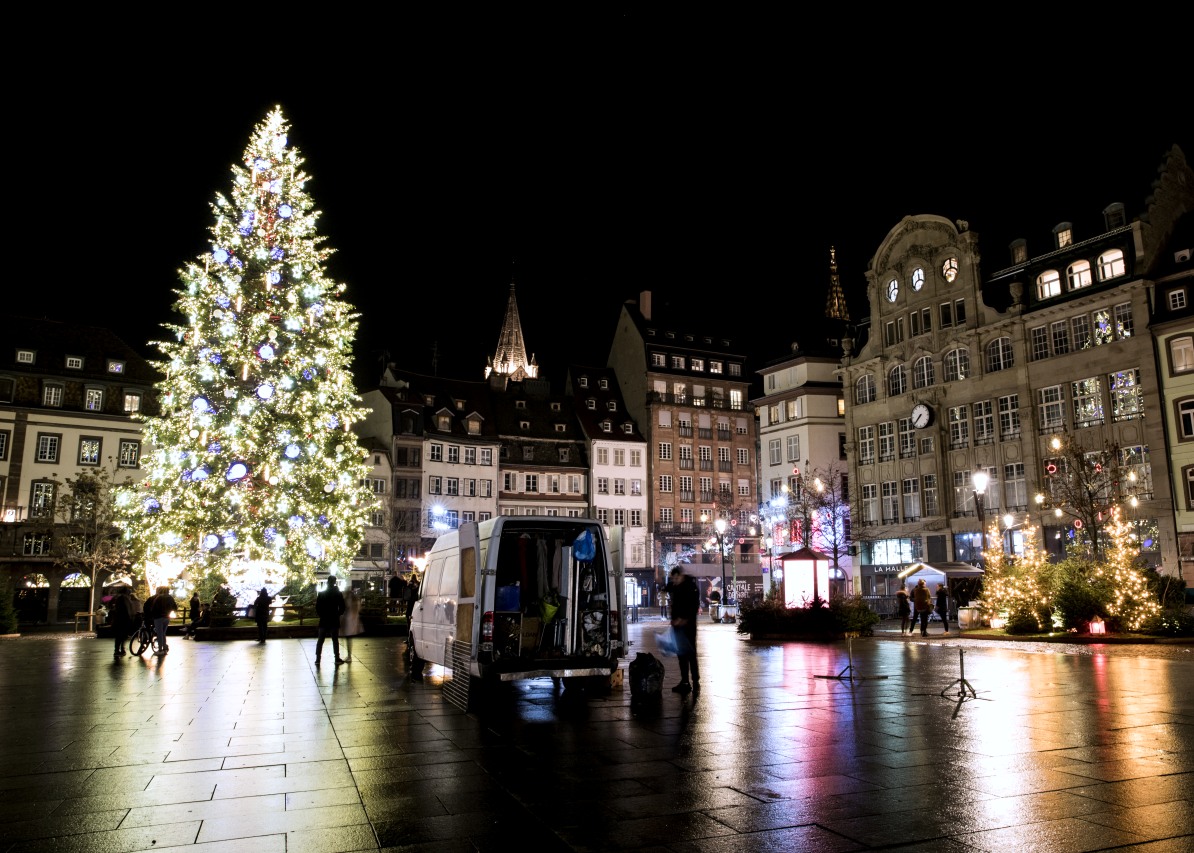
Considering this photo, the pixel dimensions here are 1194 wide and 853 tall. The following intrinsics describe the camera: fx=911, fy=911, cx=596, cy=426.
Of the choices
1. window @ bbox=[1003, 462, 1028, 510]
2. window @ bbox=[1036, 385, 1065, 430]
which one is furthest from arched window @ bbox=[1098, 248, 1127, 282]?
window @ bbox=[1003, 462, 1028, 510]

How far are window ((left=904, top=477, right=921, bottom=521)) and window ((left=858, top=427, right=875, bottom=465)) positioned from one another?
3.33 m

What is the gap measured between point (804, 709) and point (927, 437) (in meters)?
45.2

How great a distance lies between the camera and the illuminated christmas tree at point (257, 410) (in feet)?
87.9

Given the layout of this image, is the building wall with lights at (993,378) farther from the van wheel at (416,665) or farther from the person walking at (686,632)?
the van wheel at (416,665)

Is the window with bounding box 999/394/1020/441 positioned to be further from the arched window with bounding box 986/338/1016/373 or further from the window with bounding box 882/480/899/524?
the window with bounding box 882/480/899/524

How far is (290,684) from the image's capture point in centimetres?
1451

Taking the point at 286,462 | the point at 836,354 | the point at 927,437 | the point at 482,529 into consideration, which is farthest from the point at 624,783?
the point at 836,354

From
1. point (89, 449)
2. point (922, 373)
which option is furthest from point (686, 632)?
point (89, 449)

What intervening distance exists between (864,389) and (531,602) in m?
49.0

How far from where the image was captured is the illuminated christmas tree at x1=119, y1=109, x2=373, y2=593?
2678cm

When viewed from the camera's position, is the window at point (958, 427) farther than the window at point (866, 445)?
No

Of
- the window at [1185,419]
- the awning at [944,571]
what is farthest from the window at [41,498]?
the window at [1185,419]

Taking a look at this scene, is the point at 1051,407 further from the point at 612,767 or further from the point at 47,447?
the point at 47,447

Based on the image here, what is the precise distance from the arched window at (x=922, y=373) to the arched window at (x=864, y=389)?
331 cm
